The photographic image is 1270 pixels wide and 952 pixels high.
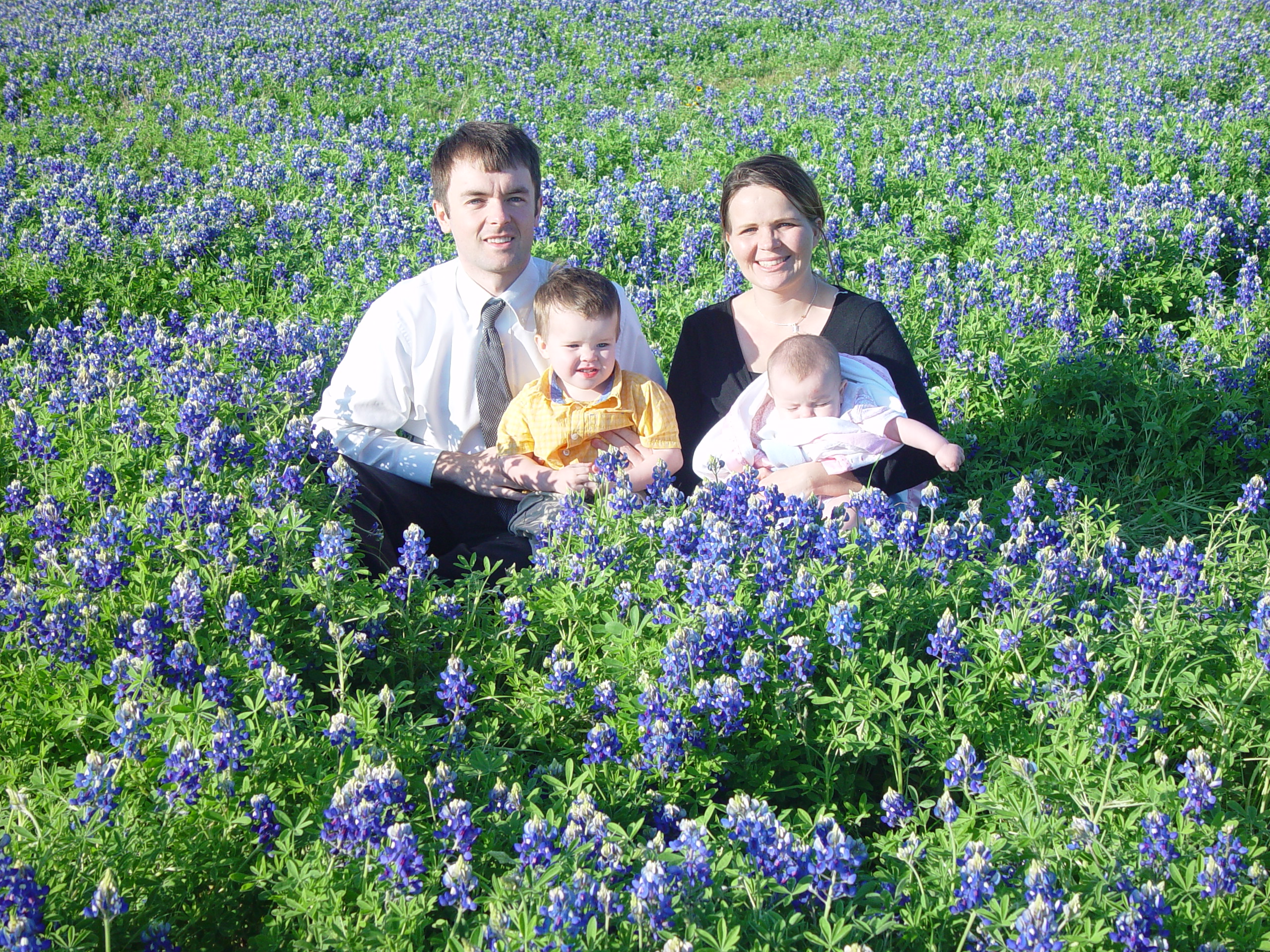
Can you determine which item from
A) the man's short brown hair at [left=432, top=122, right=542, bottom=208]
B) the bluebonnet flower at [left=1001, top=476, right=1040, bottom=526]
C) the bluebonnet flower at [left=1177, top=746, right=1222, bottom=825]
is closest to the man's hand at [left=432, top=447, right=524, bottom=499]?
the man's short brown hair at [left=432, top=122, right=542, bottom=208]

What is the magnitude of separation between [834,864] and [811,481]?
6.90 ft

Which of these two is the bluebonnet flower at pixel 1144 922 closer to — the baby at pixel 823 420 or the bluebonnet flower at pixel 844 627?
the bluebonnet flower at pixel 844 627

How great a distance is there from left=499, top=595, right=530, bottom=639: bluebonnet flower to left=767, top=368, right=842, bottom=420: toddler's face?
1424 mm

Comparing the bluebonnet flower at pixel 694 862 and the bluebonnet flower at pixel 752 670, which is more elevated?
the bluebonnet flower at pixel 752 670

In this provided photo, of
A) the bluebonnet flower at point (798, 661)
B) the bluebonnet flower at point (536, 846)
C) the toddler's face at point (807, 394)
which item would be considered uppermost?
the toddler's face at point (807, 394)

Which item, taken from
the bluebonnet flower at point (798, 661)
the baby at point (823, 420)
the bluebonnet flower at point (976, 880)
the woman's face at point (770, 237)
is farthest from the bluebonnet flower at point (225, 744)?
the woman's face at point (770, 237)

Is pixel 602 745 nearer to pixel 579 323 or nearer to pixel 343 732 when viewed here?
pixel 343 732

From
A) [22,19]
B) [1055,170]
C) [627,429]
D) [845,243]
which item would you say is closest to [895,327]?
[627,429]

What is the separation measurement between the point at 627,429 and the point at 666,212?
141 inches

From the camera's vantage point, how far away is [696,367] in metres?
4.75

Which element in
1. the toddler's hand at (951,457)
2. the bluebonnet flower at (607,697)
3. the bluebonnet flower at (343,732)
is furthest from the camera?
the toddler's hand at (951,457)

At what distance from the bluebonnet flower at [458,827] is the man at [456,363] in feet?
6.50

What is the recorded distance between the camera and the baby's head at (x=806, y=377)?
4.08 m

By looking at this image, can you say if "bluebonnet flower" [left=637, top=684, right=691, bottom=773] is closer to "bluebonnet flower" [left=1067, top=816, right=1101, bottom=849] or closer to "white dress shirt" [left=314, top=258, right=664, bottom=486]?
"bluebonnet flower" [left=1067, top=816, right=1101, bottom=849]
